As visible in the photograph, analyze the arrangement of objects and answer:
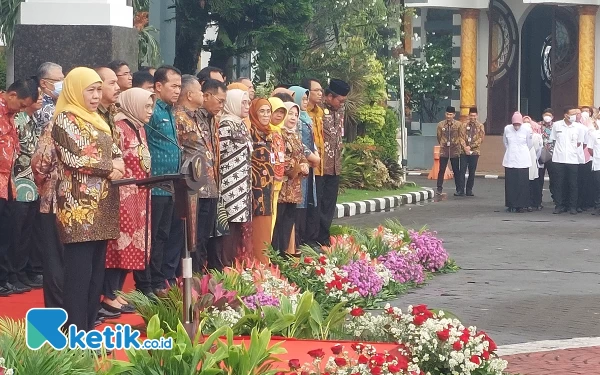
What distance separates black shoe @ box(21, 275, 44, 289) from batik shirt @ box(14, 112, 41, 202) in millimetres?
653

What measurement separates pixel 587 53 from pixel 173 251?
24365 millimetres

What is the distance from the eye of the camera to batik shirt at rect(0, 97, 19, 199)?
1022cm

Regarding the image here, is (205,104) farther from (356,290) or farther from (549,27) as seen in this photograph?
(549,27)

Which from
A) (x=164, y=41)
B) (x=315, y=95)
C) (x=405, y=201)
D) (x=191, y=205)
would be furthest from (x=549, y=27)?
(x=191, y=205)

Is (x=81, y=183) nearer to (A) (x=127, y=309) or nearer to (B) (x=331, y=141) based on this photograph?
(A) (x=127, y=309)

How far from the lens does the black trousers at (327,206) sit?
577 inches

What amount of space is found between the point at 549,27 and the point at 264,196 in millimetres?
25332

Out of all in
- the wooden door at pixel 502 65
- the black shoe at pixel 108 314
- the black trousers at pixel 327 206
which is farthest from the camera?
the wooden door at pixel 502 65

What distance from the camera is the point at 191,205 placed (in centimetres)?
698

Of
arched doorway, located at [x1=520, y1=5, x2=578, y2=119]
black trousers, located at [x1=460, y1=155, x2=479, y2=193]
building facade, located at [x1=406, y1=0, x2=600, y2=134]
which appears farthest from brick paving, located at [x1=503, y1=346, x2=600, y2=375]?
arched doorway, located at [x1=520, y1=5, x2=578, y2=119]

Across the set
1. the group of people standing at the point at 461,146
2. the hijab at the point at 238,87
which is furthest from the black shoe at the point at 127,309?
the group of people standing at the point at 461,146

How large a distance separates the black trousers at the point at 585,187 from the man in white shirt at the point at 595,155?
12 centimetres

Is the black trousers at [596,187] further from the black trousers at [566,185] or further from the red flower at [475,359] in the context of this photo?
the red flower at [475,359]

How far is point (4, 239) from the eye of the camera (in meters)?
10.6
